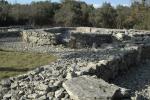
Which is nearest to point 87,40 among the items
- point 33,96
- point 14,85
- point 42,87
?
point 14,85

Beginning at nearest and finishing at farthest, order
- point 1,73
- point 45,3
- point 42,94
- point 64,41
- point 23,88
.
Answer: point 42,94 → point 23,88 → point 1,73 → point 64,41 → point 45,3

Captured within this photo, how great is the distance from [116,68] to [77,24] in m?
37.3

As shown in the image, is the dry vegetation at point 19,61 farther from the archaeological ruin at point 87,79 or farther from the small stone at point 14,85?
the small stone at point 14,85

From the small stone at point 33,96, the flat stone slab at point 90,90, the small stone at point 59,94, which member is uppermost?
the flat stone slab at point 90,90

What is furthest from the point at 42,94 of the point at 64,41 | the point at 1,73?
the point at 64,41

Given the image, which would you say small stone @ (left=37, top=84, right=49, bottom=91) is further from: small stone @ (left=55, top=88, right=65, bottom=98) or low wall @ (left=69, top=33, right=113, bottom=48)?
low wall @ (left=69, top=33, right=113, bottom=48)

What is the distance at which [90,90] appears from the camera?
904 cm

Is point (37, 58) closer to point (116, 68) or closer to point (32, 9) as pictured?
point (116, 68)

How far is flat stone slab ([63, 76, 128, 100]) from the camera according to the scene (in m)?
8.68

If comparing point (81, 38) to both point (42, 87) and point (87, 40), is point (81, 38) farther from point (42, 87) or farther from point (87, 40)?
point (42, 87)

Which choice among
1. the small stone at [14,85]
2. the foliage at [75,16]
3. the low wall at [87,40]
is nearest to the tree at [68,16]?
the foliage at [75,16]

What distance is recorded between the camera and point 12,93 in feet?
32.9

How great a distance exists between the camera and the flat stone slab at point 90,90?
8681 millimetres

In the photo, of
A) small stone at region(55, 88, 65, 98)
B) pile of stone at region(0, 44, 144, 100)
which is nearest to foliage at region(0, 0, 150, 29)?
pile of stone at region(0, 44, 144, 100)
